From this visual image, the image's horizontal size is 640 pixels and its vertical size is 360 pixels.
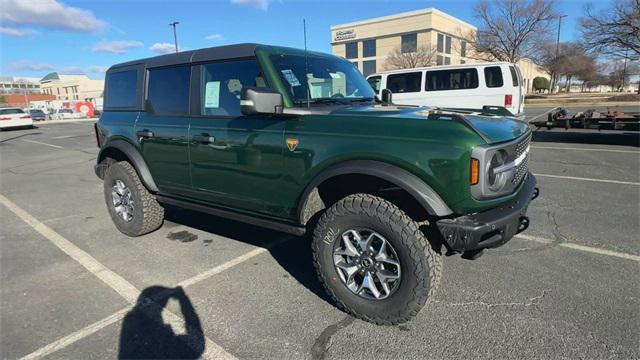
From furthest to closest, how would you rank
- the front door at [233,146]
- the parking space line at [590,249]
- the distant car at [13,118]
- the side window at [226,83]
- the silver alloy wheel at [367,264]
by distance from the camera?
1. the distant car at [13,118]
2. the parking space line at [590,249]
3. the side window at [226,83]
4. the front door at [233,146]
5. the silver alloy wheel at [367,264]

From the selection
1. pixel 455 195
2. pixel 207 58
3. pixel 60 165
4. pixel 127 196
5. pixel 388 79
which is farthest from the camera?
pixel 388 79

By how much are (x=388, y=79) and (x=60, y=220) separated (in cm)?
1050

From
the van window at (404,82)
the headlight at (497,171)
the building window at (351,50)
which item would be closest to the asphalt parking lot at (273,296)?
the headlight at (497,171)

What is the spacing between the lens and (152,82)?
425cm

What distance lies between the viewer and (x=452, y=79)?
1226 centimetres

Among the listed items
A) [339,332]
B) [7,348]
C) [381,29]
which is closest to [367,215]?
[339,332]

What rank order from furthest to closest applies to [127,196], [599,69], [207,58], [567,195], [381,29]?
1. [381,29]
2. [599,69]
3. [567,195]
4. [127,196]
5. [207,58]

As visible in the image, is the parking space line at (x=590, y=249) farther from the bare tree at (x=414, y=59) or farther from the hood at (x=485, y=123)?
the bare tree at (x=414, y=59)

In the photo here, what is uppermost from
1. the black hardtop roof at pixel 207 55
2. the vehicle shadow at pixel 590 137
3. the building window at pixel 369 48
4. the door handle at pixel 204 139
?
the building window at pixel 369 48

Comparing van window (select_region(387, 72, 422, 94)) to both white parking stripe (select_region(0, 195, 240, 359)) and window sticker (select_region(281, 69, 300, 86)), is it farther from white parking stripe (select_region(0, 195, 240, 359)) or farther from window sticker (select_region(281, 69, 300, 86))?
white parking stripe (select_region(0, 195, 240, 359))

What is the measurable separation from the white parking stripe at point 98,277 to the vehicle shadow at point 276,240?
982 mm

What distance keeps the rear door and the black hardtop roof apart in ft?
0.23

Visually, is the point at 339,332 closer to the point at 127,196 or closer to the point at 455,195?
the point at 455,195

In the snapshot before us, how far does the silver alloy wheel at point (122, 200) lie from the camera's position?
4.66 metres
